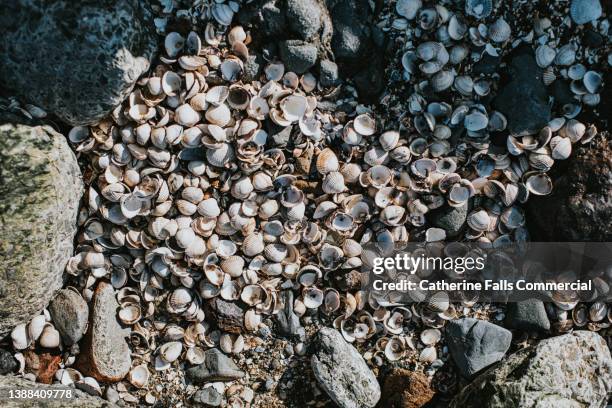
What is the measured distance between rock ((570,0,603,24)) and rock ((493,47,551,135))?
372 millimetres

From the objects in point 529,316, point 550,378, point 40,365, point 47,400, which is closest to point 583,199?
point 529,316

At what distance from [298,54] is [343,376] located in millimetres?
2184

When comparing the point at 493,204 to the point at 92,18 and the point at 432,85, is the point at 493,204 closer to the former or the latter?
the point at 432,85

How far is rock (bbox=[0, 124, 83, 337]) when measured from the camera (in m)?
4.07

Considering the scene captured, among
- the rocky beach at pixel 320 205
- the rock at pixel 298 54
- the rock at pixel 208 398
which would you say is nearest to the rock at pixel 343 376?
the rocky beach at pixel 320 205

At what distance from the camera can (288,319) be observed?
14.7 feet

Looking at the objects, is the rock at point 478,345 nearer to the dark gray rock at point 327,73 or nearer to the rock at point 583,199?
the rock at point 583,199

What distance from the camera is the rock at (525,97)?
172 inches

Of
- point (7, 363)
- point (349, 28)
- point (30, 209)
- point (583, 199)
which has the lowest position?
point (7, 363)

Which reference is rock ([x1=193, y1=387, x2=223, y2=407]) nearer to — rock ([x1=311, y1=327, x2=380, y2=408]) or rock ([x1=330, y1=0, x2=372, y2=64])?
rock ([x1=311, y1=327, x2=380, y2=408])

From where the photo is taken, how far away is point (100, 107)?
13.6 ft

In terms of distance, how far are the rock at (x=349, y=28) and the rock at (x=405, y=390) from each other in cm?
220

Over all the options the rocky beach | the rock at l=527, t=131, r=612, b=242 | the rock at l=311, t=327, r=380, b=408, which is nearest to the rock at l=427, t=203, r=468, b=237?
the rocky beach

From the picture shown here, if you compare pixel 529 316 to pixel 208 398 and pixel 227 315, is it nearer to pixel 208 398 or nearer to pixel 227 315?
pixel 227 315
